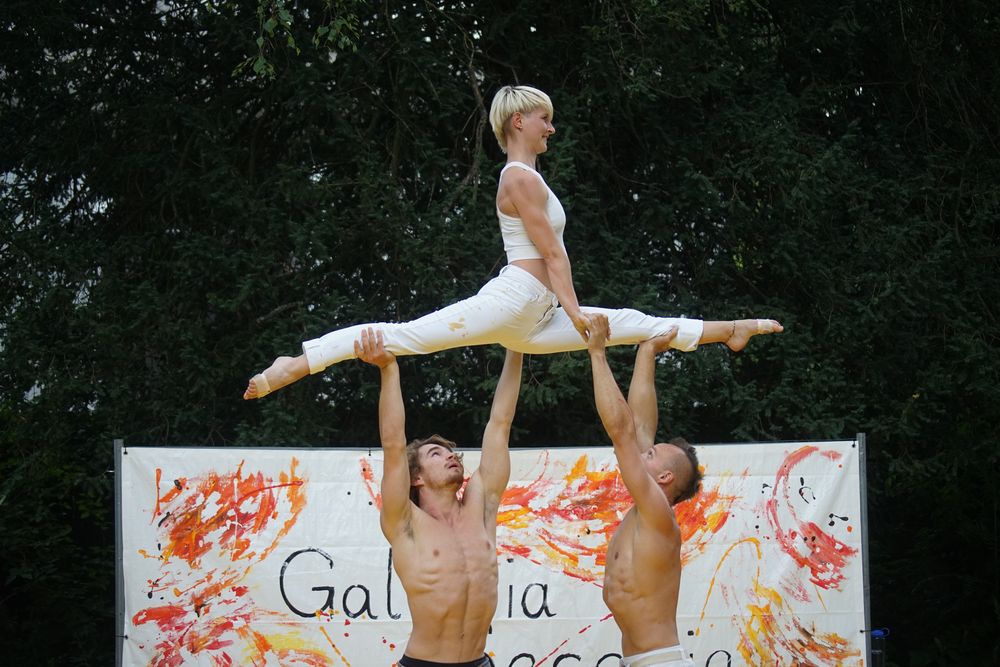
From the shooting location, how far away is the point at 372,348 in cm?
395

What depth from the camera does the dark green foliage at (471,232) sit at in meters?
7.31

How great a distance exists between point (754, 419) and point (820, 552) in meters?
1.68

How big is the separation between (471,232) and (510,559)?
2300mm

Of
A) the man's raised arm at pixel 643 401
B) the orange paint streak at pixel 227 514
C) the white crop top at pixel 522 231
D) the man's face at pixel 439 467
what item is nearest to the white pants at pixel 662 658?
the man's raised arm at pixel 643 401

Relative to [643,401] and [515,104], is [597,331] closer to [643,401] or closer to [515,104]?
[643,401]

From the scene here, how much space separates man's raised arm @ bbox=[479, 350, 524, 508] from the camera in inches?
173

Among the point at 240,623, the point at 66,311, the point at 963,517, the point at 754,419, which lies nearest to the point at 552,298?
the point at 240,623

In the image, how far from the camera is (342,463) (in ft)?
18.8

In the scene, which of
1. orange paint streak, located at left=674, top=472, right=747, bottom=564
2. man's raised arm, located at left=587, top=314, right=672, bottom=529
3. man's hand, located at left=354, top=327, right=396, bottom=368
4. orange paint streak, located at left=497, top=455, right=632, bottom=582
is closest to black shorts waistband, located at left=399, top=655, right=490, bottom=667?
man's raised arm, located at left=587, top=314, right=672, bottom=529

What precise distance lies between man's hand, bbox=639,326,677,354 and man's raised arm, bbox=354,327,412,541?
925mm

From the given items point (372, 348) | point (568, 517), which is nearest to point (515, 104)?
point (372, 348)

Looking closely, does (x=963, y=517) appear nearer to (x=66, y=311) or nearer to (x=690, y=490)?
(x=690, y=490)

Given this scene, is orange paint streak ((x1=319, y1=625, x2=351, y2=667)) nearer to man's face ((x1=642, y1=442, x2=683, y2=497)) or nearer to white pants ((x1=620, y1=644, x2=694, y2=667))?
white pants ((x1=620, y1=644, x2=694, y2=667))

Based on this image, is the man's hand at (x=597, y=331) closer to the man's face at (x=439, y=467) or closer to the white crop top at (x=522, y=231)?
the white crop top at (x=522, y=231)
